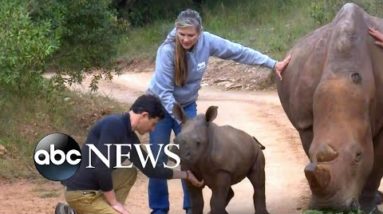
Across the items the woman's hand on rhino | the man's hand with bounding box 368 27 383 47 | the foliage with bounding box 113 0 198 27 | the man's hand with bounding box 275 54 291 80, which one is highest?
the man's hand with bounding box 368 27 383 47

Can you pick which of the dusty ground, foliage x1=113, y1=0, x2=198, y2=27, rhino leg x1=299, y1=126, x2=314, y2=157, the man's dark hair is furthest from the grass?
foliage x1=113, y1=0, x2=198, y2=27

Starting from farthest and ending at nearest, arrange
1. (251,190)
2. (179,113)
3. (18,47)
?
(18,47) → (251,190) → (179,113)

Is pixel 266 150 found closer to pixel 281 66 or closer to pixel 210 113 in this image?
pixel 281 66

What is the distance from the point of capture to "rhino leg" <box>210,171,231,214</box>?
6875 millimetres

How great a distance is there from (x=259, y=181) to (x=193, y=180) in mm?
729

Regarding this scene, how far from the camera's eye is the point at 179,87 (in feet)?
23.7

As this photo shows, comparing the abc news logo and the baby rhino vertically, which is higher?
the abc news logo

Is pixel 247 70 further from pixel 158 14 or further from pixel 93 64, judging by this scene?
pixel 158 14

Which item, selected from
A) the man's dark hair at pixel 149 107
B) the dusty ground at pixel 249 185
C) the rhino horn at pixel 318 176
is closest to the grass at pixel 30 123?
the dusty ground at pixel 249 185

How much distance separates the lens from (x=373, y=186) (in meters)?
7.12

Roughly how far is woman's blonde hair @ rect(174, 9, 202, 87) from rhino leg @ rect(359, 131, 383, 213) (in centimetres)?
162

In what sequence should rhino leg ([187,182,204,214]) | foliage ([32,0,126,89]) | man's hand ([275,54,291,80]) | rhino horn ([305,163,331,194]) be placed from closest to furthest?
rhino horn ([305,163,331,194]) → rhino leg ([187,182,204,214]) → man's hand ([275,54,291,80]) → foliage ([32,0,126,89])

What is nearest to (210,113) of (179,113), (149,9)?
(179,113)

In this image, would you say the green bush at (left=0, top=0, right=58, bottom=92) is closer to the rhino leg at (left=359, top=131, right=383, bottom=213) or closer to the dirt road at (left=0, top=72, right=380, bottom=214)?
the dirt road at (left=0, top=72, right=380, bottom=214)
